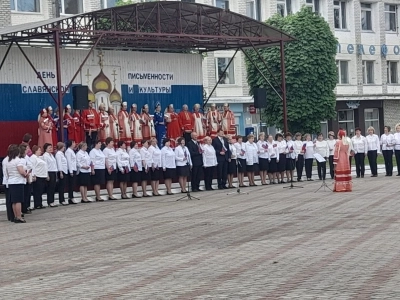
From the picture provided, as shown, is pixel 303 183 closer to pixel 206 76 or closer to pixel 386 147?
pixel 386 147

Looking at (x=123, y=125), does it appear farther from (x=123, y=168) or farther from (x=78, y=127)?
(x=123, y=168)

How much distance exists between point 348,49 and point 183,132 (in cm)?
2946

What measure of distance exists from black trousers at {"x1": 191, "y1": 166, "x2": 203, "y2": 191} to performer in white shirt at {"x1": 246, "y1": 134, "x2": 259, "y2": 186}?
225cm

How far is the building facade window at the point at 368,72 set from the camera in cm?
6349

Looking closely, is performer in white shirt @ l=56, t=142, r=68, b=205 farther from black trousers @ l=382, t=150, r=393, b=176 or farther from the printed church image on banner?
black trousers @ l=382, t=150, r=393, b=176

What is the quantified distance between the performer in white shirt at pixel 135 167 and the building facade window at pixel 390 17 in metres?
39.2

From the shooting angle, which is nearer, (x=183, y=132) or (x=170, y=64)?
(x=183, y=132)

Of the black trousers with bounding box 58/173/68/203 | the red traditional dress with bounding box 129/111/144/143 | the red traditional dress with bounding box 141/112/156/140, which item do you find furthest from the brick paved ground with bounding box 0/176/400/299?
the red traditional dress with bounding box 141/112/156/140

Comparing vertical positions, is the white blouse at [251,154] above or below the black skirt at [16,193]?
above

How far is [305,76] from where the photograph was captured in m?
48.6

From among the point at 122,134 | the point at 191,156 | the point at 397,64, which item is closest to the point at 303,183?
the point at 191,156

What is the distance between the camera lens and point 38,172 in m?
25.4

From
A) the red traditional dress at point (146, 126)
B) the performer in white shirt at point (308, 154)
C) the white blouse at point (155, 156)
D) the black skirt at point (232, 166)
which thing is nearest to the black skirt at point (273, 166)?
the black skirt at point (232, 166)

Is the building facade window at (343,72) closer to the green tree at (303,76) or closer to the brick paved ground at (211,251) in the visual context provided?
the green tree at (303,76)
